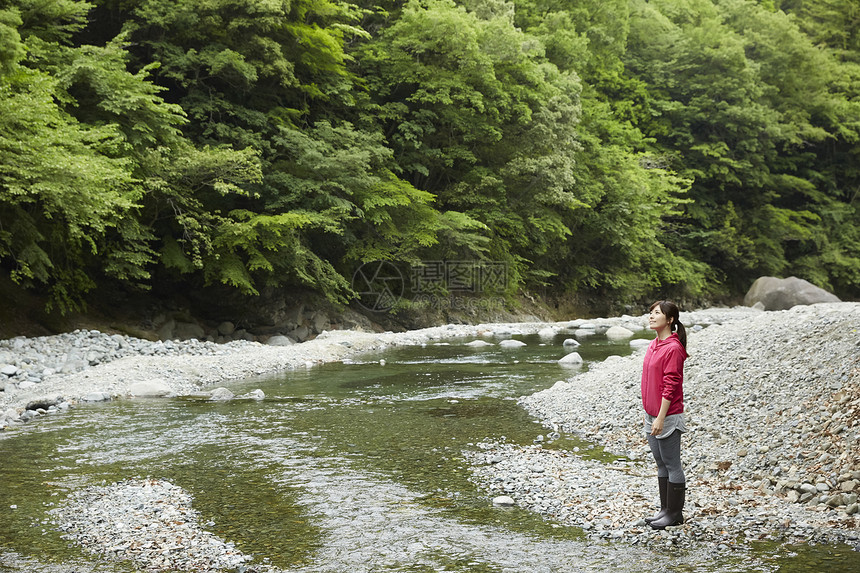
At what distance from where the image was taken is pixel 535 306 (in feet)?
88.6

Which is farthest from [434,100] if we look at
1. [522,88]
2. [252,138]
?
[252,138]

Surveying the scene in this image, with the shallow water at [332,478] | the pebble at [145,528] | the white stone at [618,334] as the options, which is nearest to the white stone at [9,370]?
the shallow water at [332,478]

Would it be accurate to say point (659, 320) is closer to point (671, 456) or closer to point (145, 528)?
point (671, 456)

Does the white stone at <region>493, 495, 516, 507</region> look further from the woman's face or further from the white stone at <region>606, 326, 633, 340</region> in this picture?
the white stone at <region>606, 326, 633, 340</region>

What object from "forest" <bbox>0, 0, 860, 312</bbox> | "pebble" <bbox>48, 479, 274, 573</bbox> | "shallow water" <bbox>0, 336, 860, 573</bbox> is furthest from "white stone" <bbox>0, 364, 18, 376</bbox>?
"pebble" <bbox>48, 479, 274, 573</bbox>

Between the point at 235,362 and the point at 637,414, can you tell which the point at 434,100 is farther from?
the point at 637,414

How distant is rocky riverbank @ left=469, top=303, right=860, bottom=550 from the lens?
A: 4.54 meters

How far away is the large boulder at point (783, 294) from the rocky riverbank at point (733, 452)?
21.6m

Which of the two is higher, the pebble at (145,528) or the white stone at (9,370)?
the white stone at (9,370)

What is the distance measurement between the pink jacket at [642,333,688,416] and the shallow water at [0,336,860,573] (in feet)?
3.00

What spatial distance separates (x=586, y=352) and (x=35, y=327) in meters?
12.7

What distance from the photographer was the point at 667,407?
14.3ft

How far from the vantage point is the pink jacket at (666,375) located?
436 cm

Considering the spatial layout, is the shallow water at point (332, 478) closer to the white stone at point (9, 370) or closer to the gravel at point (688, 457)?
the gravel at point (688, 457)
